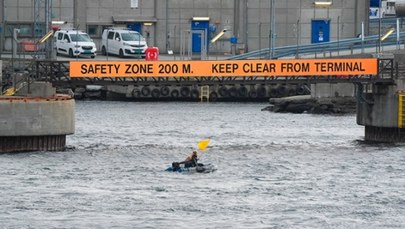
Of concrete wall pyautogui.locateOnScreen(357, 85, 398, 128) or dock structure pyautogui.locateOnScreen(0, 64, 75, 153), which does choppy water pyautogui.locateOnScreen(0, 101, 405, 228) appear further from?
concrete wall pyautogui.locateOnScreen(357, 85, 398, 128)

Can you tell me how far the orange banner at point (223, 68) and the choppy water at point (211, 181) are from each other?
381 centimetres

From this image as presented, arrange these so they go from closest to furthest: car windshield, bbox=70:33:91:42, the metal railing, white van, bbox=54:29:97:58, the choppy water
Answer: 1. the choppy water
2. white van, bbox=54:29:97:58
3. car windshield, bbox=70:33:91:42
4. the metal railing

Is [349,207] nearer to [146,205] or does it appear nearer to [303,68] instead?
[146,205]

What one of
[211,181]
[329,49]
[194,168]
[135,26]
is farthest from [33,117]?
[135,26]

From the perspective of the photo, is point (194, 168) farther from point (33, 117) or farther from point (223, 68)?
point (223, 68)

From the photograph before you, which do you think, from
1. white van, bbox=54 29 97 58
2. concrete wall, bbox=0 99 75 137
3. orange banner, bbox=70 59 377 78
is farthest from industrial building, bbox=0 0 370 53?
concrete wall, bbox=0 99 75 137

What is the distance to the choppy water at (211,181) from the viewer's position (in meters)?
69.7

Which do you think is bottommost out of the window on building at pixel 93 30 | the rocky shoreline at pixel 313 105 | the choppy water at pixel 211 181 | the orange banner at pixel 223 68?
the choppy water at pixel 211 181

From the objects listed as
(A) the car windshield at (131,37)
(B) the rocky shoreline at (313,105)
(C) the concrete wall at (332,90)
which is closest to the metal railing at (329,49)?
(A) the car windshield at (131,37)

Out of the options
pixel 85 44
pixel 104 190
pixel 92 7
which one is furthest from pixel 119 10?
pixel 104 190

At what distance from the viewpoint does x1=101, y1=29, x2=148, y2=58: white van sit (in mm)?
138875

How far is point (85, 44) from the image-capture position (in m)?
137

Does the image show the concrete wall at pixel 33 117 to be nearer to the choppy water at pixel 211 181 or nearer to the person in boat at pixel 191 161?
the choppy water at pixel 211 181

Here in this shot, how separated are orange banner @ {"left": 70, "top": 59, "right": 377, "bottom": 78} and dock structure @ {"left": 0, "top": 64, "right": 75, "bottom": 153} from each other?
145 inches
